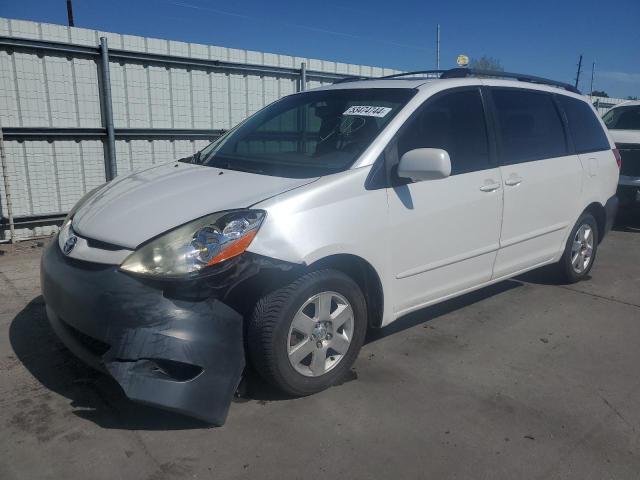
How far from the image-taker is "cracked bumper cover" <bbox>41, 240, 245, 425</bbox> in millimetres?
2498

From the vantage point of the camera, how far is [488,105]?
402cm

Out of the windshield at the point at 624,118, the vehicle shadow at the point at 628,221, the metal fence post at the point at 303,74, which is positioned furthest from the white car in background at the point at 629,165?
the metal fence post at the point at 303,74

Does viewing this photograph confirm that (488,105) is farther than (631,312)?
No

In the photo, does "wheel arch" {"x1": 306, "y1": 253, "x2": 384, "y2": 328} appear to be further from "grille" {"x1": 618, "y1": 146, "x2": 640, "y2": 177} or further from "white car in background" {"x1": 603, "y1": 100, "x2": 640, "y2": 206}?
"grille" {"x1": 618, "y1": 146, "x2": 640, "y2": 177}

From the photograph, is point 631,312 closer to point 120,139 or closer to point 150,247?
point 150,247

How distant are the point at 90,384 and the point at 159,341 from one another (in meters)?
0.91

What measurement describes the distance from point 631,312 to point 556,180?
1.29 m

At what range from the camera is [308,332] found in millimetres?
2957

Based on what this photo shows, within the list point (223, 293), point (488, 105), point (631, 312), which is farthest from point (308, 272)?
point (631, 312)

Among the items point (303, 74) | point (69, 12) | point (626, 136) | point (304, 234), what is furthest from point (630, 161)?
point (69, 12)

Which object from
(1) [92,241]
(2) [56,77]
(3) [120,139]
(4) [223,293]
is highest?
(2) [56,77]

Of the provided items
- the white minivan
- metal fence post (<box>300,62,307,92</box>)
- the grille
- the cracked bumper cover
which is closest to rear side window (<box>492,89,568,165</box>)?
the white minivan

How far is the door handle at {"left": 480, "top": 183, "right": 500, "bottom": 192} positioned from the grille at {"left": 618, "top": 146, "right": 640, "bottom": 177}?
5.42m

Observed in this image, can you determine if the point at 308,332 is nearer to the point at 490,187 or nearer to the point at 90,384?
the point at 90,384
